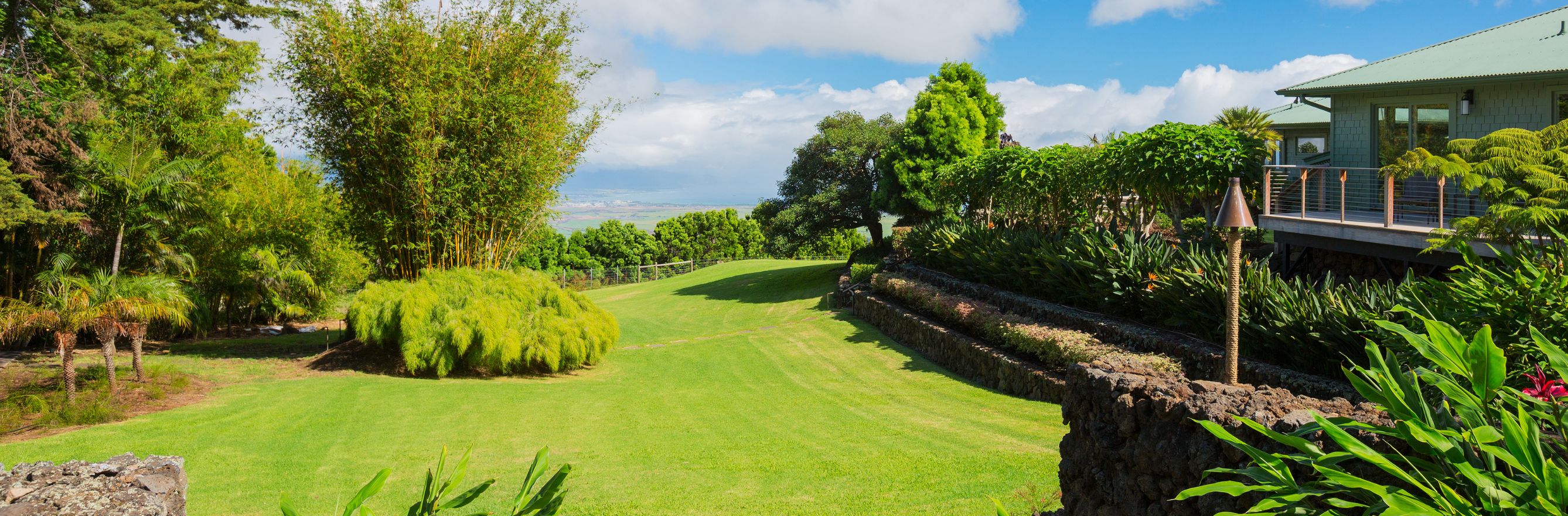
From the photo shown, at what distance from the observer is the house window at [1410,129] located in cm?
1367

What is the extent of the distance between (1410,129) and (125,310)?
18071 mm

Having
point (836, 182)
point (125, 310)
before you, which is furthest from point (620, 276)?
point (125, 310)

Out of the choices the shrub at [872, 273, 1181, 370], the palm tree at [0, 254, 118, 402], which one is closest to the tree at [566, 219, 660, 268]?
the shrub at [872, 273, 1181, 370]

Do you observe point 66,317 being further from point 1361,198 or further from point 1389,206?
point 1361,198

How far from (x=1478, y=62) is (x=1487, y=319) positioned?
10.7 meters

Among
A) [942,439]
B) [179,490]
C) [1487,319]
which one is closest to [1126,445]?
[1487,319]

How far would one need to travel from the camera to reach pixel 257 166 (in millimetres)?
19047

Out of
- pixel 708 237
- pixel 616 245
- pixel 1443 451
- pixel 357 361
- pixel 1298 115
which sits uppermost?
pixel 1298 115

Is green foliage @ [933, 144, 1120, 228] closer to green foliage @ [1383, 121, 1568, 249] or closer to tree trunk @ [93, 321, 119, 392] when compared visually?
green foliage @ [1383, 121, 1568, 249]

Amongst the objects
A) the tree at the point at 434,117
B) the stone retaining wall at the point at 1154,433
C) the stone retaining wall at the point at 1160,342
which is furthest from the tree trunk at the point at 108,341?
the stone retaining wall at the point at 1160,342

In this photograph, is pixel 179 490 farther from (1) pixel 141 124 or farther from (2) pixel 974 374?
(1) pixel 141 124

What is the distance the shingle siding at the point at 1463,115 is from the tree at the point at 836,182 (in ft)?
43.9

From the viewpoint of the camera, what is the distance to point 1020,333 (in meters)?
11.4

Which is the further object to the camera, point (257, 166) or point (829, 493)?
point (257, 166)
